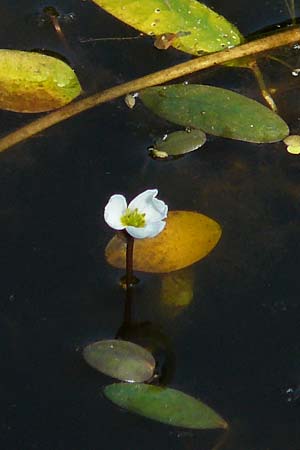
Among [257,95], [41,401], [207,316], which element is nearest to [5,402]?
[41,401]

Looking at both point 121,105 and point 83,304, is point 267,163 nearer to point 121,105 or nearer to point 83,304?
point 121,105

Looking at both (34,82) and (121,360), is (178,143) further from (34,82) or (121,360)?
(121,360)

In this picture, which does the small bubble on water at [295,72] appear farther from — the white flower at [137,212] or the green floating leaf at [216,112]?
the white flower at [137,212]

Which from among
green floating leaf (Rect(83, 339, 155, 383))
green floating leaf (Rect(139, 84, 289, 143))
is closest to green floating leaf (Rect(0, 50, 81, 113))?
green floating leaf (Rect(139, 84, 289, 143))

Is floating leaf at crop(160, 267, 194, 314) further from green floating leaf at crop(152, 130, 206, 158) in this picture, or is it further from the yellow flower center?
green floating leaf at crop(152, 130, 206, 158)

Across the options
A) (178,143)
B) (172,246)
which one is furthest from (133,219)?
(178,143)

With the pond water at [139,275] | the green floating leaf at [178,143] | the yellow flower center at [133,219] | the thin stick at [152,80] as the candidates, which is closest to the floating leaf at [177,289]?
the pond water at [139,275]
